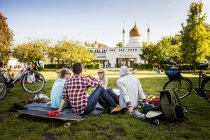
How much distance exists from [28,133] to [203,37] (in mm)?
28540

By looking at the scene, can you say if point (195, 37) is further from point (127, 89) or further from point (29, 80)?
point (127, 89)

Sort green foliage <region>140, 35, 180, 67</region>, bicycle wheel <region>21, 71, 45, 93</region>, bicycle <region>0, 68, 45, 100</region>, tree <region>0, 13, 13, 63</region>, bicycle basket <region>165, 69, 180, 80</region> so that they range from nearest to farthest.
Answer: bicycle basket <region>165, 69, 180, 80</region>, bicycle <region>0, 68, 45, 100</region>, bicycle wheel <region>21, 71, 45, 93</region>, tree <region>0, 13, 13, 63</region>, green foliage <region>140, 35, 180, 67</region>

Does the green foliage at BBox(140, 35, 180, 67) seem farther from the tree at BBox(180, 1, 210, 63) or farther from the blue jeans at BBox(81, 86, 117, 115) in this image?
the blue jeans at BBox(81, 86, 117, 115)

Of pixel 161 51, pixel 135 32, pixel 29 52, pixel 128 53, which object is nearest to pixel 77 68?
pixel 161 51

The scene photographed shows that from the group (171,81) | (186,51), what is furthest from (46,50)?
(171,81)

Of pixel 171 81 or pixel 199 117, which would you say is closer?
pixel 199 117

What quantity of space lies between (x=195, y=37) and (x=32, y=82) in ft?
81.0

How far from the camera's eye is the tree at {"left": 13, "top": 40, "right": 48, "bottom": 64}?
50.7 metres

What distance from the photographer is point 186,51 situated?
29.8m

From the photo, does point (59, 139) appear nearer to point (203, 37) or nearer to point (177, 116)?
point (177, 116)

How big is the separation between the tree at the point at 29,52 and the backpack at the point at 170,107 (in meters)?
47.5

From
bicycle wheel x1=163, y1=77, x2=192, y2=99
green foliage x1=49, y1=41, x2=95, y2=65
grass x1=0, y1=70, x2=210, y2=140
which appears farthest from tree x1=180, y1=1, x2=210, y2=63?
green foliage x1=49, y1=41, x2=95, y2=65

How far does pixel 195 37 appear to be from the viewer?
28.9 m

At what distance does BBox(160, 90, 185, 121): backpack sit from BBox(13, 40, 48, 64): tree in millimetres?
47526
